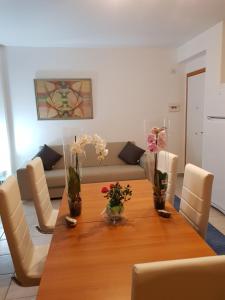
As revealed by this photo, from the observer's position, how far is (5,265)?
229 cm

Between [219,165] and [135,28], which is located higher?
[135,28]

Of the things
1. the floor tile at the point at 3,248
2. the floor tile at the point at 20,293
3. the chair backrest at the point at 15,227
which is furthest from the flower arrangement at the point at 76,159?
the floor tile at the point at 3,248

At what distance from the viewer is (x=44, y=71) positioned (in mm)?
4492

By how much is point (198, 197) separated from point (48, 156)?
311cm

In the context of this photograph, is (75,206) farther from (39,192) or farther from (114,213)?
(39,192)

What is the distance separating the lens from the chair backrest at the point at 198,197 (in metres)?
1.54

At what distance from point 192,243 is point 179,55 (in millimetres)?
4267

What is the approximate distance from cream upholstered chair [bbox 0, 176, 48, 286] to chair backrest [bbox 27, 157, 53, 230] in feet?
1.09

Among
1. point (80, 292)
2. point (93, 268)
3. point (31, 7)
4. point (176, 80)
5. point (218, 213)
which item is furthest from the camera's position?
point (176, 80)

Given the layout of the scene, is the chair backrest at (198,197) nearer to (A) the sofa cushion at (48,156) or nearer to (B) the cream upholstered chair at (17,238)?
(B) the cream upholstered chair at (17,238)

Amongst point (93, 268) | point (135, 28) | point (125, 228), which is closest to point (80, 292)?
point (93, 268)

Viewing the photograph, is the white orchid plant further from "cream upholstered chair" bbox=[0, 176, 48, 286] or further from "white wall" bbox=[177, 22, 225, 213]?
"white wall" bbox=[177, 22, 225, 213]

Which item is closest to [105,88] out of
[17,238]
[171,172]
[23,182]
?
[23,182]

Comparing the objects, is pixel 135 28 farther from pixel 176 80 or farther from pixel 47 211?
pixel 47 211
